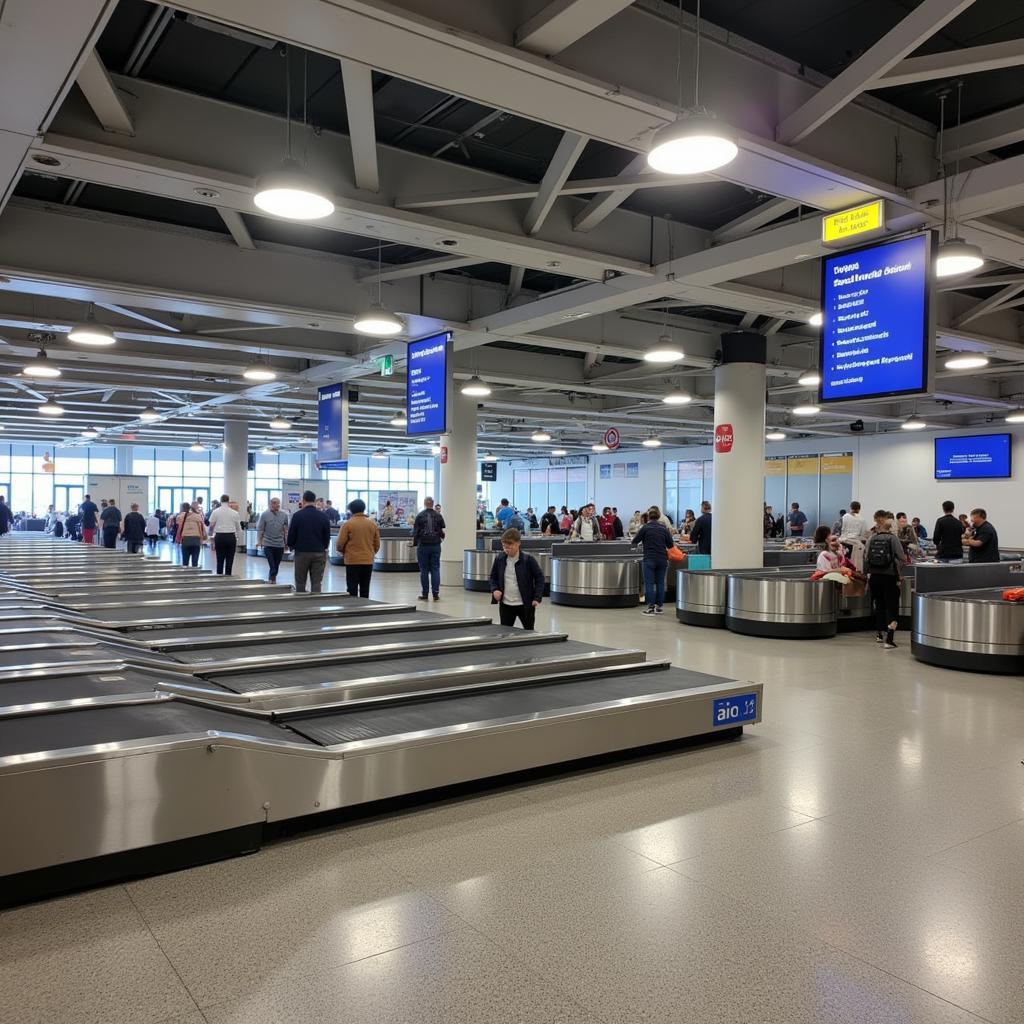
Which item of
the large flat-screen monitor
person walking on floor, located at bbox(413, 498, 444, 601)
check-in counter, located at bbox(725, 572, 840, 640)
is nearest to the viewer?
check-in counter, located at bbox(725, 572, 840, 640)

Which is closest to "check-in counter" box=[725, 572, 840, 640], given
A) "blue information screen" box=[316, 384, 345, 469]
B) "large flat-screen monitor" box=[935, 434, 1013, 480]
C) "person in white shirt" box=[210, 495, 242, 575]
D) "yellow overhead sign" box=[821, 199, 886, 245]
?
"yellow overhead sign" box=[821, 199, 886, 245]

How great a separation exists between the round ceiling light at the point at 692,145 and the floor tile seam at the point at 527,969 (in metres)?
4.25

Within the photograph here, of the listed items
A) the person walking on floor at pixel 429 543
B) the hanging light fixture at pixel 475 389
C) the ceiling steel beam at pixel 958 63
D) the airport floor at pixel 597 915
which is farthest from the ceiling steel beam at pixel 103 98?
the person walking on floor at pixel 429 543

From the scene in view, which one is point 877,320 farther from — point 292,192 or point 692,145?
point 292,192

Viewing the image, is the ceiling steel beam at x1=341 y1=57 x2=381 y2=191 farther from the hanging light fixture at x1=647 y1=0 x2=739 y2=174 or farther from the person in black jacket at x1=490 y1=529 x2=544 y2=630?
the person in black jacket at x1=490 y1=529 x2=544 y2=630

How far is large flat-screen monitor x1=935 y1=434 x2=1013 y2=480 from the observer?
25.3 meters

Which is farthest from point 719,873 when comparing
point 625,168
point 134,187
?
point 134,187

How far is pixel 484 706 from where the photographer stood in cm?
525

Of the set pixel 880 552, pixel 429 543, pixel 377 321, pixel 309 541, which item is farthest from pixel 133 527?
pixel 880 552

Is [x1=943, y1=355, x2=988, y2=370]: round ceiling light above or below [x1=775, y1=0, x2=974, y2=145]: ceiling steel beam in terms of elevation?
below

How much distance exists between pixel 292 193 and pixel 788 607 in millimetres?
8926

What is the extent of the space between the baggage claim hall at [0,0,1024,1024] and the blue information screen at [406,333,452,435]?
8 cm

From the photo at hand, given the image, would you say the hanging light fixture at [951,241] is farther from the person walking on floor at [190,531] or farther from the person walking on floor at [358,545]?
the person walking on floor at [190,531]

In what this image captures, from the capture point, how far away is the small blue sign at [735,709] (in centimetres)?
586
